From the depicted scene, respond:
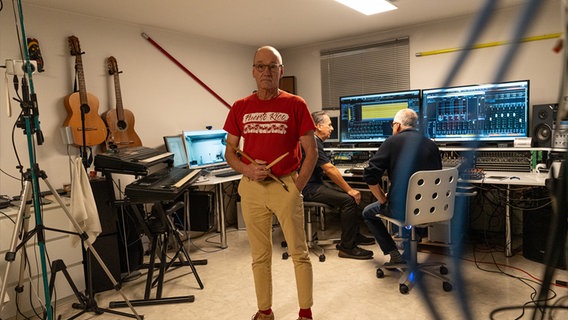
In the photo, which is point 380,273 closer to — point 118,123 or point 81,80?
point 118,123

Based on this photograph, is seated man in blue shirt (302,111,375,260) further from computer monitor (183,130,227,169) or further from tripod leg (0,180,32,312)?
tripod leg (0,180,32,312)

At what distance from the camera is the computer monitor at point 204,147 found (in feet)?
12.9

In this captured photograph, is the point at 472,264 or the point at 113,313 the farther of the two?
the point at 472,264

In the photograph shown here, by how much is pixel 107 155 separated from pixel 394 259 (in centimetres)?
216

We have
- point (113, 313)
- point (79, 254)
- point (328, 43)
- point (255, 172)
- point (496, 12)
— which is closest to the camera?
point (496, 12)

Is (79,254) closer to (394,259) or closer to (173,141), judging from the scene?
(173,141)

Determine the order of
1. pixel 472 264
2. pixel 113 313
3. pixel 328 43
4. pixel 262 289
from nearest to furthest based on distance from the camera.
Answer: pixel 262 289
pixel 113 313
pixel 472 264
pixel 328 43

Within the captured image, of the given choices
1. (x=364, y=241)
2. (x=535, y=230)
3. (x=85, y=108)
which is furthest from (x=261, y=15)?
(x=535, y=230)

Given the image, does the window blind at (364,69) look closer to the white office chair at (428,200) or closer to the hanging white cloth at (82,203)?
the white office chair at (428,200)

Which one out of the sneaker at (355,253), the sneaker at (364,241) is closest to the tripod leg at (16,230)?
the sneaker at (355,253)

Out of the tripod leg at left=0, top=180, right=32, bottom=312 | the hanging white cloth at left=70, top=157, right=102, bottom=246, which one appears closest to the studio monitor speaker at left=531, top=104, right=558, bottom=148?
the hanging white cloth at left=70, top=157, right=102, bottom=246

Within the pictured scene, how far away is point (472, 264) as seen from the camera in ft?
9.84

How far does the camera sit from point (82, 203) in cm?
221

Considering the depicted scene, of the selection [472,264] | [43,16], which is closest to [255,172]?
[472,264]
